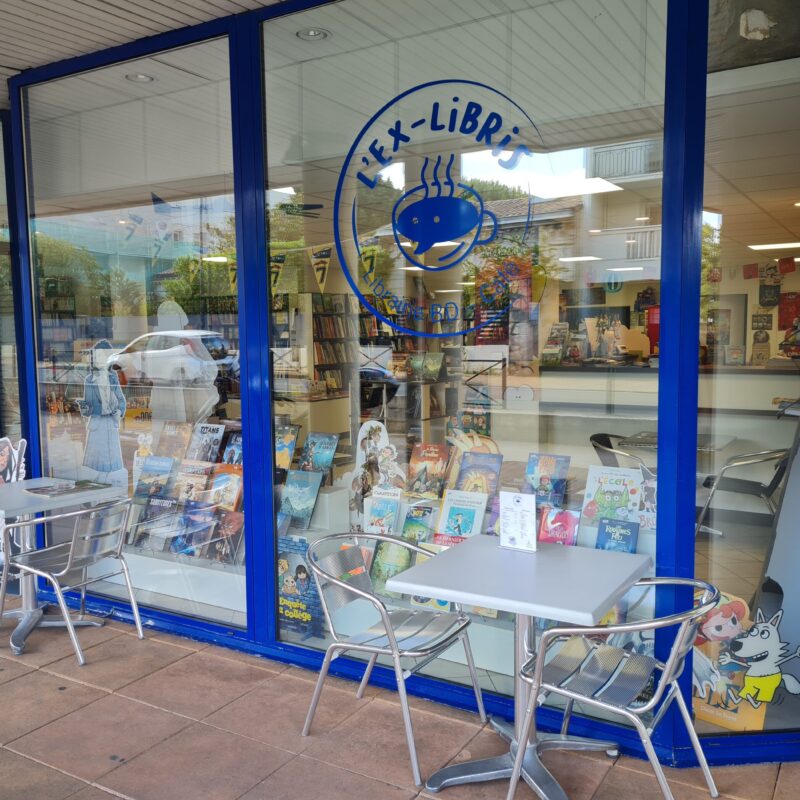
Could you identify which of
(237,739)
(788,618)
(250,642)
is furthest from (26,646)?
(788,618)

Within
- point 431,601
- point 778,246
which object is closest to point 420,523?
point 431,601

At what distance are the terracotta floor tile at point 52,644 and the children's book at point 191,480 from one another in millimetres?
772

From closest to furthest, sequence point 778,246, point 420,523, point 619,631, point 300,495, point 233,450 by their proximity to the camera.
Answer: point 619,631
point 420,523
point 300,495
point 233,450
point 778,246

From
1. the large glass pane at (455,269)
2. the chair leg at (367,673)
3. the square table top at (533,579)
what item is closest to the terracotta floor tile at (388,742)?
the chair leg at (367,673)

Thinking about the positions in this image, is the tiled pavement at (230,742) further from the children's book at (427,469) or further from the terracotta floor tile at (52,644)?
the children's book at (427,469)

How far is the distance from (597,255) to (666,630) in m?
2.74

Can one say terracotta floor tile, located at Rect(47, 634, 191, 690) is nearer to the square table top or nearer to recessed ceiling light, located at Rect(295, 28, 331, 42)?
the square table top

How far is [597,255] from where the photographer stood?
15.7ft

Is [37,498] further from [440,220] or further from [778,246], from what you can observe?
[778,246]

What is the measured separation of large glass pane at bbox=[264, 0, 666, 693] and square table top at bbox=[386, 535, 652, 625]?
0.36m

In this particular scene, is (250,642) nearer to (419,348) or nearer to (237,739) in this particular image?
(237,739)

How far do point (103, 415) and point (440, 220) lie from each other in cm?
Result: 239

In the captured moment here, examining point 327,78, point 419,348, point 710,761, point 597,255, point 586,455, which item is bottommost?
point 710,761

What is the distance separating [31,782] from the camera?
253 centimetres
